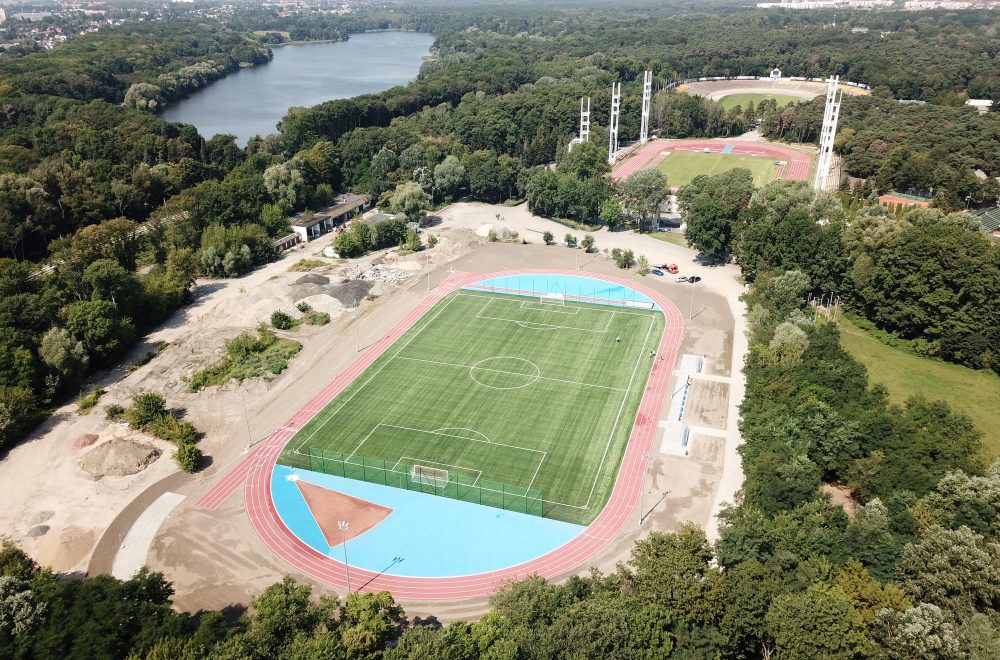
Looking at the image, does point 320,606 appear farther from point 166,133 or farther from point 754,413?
point 166,133

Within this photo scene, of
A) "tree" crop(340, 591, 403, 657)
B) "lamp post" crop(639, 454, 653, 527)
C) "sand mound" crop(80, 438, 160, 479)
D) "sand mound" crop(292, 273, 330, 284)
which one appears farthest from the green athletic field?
"tree" crop(340, 591, 403, 657)

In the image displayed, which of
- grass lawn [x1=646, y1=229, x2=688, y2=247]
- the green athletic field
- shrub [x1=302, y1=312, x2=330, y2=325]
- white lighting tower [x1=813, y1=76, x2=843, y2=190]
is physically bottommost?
grass lawn [x1=646, y1=229, x2=688, y2=247]

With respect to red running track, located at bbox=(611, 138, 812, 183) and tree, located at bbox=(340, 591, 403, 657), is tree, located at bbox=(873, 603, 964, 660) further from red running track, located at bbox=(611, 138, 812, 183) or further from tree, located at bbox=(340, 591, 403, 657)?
red running track, located at bbox=(611, 138, 812, 183)

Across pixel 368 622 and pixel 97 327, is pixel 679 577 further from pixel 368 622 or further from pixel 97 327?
pixel 97 327

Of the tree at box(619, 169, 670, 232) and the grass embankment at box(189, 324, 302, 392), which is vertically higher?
the tree at box(619, 169, 670, 232)

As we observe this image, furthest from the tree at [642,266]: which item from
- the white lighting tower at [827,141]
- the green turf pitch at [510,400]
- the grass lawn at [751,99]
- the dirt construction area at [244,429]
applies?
the grass lawn at [751,99]

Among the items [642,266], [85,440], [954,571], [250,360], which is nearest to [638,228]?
[642,266]
